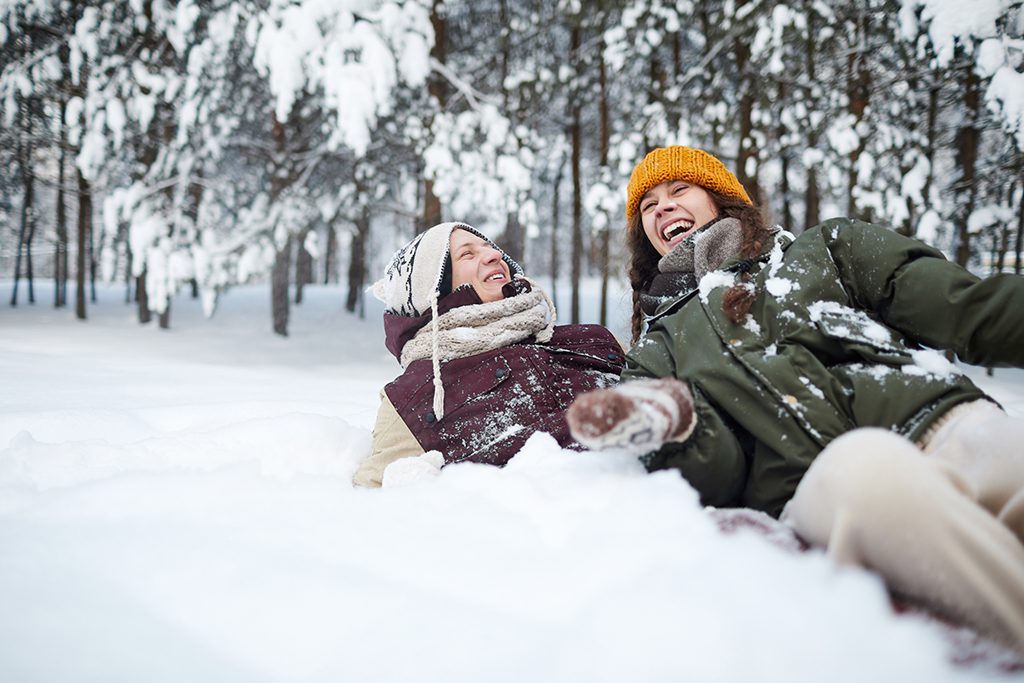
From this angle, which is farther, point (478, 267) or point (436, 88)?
point (436, 88)

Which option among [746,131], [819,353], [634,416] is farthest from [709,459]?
[746,131]

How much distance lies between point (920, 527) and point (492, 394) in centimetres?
132

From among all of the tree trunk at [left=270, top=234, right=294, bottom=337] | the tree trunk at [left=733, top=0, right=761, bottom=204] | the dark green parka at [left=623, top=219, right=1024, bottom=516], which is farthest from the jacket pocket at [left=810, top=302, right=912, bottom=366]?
the tree trunk at [left=270, top=234, right=294, bottom=337]

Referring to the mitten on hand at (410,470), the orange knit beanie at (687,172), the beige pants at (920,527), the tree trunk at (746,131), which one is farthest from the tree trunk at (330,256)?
the beige pants at (920,527)

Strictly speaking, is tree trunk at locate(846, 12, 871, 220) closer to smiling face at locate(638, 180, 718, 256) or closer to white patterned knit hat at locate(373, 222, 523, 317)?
smiling face at locate(638, 180, 718, 256)

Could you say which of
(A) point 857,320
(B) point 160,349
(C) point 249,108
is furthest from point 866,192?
(B) point 160,349

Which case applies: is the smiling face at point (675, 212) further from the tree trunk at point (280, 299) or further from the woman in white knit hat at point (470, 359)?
the tree trunk at point (280, 299)

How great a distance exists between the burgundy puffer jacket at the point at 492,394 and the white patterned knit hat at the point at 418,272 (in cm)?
7

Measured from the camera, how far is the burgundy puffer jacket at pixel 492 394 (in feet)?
6.41

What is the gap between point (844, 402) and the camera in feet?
4.87

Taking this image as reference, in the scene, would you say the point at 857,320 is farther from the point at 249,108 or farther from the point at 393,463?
the point at 249,108

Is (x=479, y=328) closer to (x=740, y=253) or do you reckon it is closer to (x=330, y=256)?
(x=740, y=253)

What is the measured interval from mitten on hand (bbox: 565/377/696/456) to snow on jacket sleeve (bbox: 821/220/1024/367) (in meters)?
0.80

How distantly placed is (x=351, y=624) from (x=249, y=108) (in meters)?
8.17
